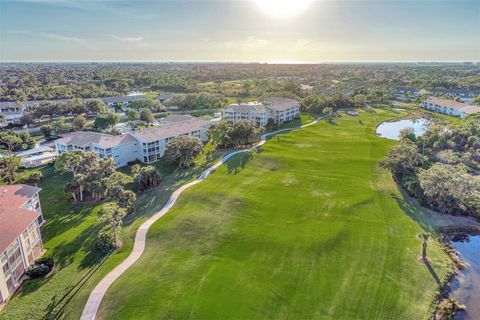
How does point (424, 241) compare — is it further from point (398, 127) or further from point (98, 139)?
point (398, 127)

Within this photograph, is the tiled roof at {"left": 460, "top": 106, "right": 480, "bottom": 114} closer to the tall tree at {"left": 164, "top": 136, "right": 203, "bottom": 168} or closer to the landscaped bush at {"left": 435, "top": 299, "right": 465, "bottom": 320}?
the tall tree at {"left": 164, "top": 136, "right": 203, "bottom": 168}

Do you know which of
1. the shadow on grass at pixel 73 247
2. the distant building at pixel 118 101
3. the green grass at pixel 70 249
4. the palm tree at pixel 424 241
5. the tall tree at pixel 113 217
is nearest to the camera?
the green grass at pixel 70 249

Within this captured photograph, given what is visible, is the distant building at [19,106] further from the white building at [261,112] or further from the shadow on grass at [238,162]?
the shadow on grass at [238,162]

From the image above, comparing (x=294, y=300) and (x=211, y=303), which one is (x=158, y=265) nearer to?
(x=211, y=303)

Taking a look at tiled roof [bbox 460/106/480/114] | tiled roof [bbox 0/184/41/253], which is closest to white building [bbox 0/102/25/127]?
tiled roof [bbox 0/184/41/253]

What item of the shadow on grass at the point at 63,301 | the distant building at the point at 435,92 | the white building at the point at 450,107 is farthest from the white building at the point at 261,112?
the distant building at the point at 435,92

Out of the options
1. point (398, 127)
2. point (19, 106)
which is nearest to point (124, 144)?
point (19, 106)

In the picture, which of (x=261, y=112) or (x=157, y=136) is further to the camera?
(x=261, y=112)
